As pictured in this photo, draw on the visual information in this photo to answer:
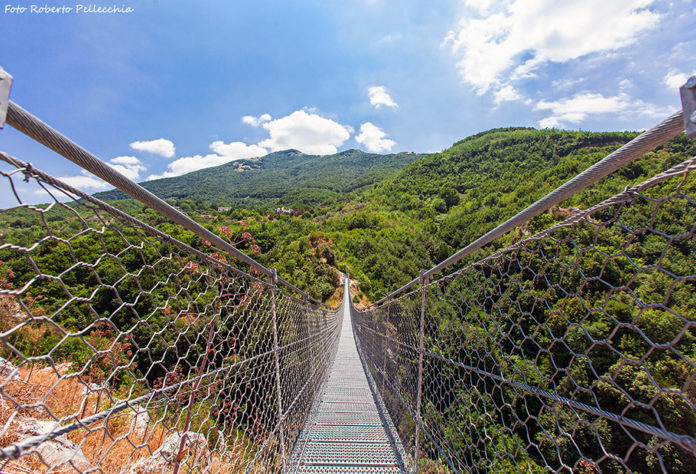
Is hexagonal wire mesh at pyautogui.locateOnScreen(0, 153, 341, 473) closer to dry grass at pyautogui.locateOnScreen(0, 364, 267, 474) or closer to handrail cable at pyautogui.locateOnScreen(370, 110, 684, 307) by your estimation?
dry grass at pyautogui.locateOnScreen(0, 364, 267, 474)

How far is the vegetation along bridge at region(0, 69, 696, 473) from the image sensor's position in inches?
24.4

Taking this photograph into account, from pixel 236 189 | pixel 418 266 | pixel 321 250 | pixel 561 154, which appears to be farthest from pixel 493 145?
pixel 236 189

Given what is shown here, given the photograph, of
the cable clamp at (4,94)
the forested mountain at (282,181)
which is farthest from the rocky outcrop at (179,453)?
the forested mountain at (282,181)

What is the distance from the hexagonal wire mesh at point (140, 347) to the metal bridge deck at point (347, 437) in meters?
0.15

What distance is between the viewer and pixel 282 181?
86875 mm

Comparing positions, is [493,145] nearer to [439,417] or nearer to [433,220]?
[433,220]

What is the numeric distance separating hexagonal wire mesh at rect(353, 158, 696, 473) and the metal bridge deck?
0.15 meters

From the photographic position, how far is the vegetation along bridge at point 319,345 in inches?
24.4

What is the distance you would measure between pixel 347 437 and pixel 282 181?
88.3 m

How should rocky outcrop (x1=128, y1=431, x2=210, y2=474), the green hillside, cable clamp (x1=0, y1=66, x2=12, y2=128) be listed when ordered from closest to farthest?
1. cable clamp (x1=0, y1=66, x2=12, y2=128)
2. rocky outcrop (x1=128, y1=431, x2=210, y2=474)
3. the green hillside

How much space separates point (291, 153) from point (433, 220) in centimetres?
10677

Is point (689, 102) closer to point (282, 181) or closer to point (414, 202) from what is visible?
point (414, 202)

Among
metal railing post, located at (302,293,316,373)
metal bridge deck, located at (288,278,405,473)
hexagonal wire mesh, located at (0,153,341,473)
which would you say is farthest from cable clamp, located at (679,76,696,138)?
metal railing post, located at (302,293,316,373)

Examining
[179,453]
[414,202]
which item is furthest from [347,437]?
[414,202]
